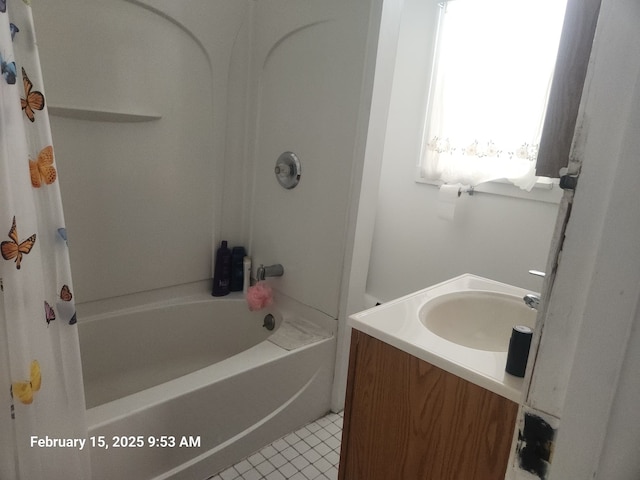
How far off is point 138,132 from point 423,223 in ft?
4.81

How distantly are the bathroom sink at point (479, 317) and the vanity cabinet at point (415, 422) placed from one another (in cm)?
26

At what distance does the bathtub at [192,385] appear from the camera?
3.81ft

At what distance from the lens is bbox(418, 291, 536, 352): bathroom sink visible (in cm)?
110

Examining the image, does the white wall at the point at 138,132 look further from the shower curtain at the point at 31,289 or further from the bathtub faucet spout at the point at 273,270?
the shower curtain at the point at 31,289

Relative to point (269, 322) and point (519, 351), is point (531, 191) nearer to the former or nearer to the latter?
point (519, 351)

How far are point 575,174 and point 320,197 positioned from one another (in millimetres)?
1369

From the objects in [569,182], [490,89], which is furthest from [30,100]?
[490,89]

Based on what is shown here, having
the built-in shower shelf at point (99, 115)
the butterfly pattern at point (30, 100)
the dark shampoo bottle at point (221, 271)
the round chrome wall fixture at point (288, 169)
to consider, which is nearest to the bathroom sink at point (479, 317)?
the round chrome wall fixture at point (288, 169)

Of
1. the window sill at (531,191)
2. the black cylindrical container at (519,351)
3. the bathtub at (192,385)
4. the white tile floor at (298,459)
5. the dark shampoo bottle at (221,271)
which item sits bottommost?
the white tile floor at (298,459)

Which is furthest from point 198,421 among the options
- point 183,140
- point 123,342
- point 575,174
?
point 575,174

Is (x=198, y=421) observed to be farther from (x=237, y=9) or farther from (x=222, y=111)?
(x=237, y=9)

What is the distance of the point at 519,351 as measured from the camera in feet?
2.32

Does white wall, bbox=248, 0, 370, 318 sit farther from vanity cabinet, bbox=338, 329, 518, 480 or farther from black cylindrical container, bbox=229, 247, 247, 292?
vanity cabinet, bbox=338, 329, 518, 480

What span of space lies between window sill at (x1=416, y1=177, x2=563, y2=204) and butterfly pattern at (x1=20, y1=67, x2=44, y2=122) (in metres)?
1.71
